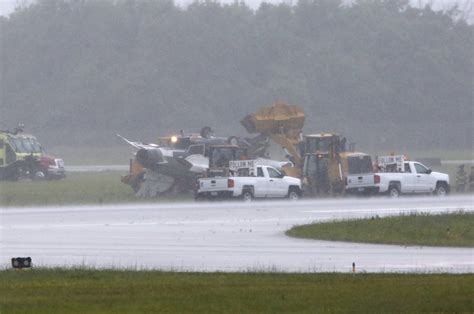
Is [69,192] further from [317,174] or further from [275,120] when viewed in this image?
[317,174]

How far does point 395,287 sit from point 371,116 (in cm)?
7377

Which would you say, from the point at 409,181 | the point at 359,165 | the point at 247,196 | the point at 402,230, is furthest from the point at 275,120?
the point at 402,230

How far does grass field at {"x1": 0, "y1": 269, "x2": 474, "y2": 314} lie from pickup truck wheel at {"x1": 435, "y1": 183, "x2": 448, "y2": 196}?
3071 centimetres

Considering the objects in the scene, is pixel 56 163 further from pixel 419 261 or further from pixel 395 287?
pixel 395 287

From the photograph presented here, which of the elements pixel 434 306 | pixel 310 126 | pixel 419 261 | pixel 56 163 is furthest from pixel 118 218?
pixel 310 126

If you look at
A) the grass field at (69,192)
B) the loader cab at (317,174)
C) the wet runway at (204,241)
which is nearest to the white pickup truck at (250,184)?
the wet runway at (204,241)

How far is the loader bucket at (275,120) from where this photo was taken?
5391 cm

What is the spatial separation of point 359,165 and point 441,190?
141 inches

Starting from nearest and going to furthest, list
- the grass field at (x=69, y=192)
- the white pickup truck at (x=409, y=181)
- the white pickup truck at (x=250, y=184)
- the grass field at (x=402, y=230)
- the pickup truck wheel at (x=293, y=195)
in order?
the grass field at (x=402, y=230) < the white pickup truck at (x=250, y=184) < the grass field at (x=69, y=192) < the pickup truck wheel at (x=293, y=195) < the white pickup truck at (x=409, y=181)

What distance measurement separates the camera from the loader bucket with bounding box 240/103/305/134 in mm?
53906

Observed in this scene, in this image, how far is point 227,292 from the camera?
17.7m

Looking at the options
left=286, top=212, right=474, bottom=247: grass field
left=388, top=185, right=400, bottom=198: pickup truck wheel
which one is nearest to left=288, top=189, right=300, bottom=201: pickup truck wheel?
left=388, top=185, right=400, bottom=198: pickup truck wheel

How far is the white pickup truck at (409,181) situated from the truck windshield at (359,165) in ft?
3.59

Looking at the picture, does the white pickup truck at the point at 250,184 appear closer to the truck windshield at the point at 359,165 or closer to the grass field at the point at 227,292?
the truck windshield at the point at 359,165
